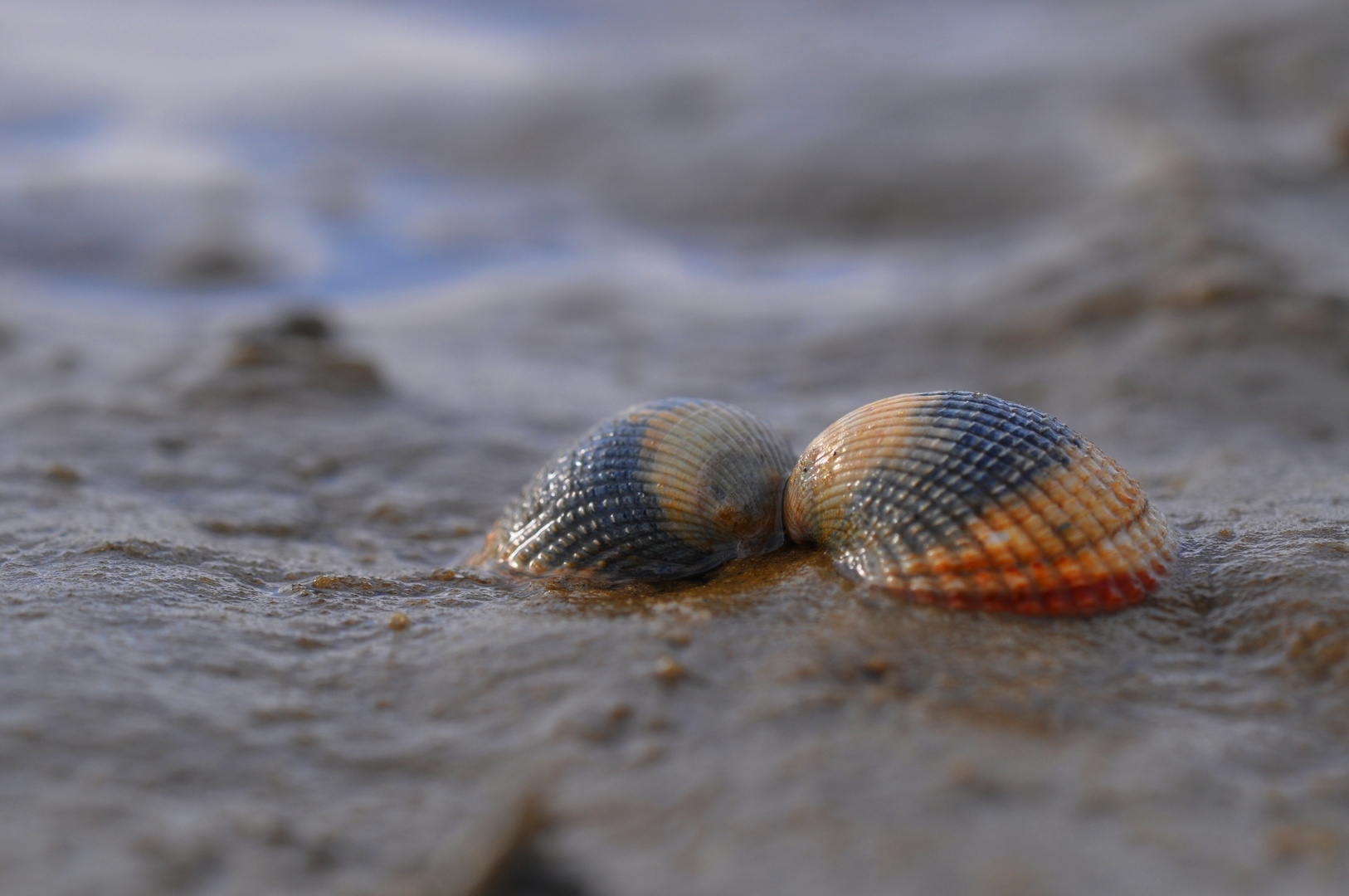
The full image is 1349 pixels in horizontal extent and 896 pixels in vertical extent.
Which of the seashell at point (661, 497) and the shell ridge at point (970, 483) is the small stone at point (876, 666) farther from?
the seashell at point (661, 497)

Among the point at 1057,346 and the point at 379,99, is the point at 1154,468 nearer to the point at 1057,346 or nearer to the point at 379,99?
the point at 1057,346

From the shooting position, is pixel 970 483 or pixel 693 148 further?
pixel 693 148

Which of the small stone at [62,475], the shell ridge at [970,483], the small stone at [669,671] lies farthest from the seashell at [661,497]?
the small stone at [62,475]

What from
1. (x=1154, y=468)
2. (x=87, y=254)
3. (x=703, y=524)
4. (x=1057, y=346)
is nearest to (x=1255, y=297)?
(x=1057, y=346)

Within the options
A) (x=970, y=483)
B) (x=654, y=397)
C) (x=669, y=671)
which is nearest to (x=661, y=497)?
(x=669, y=671)

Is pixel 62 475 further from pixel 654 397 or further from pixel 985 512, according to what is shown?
pixel 985 512

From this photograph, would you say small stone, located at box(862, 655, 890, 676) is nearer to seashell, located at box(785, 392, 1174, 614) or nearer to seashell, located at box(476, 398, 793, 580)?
seashell, located at box(785, 392, 1174, 614)
